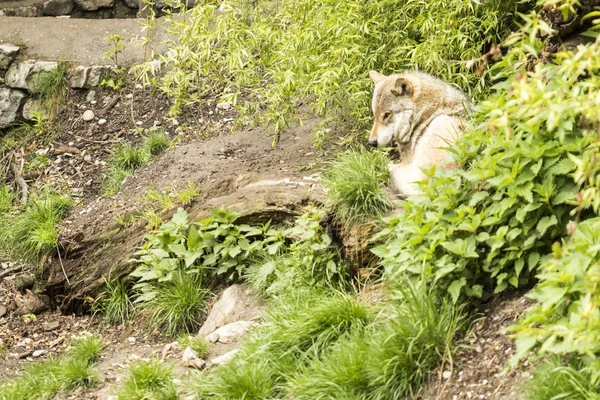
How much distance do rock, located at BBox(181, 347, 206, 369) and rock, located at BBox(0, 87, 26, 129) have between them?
17.9 ft

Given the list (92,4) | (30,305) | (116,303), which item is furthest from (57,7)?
(116,303)

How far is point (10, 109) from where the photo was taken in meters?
10.1

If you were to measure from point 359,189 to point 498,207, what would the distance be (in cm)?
152

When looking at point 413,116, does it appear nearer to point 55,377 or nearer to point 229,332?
point 229,332

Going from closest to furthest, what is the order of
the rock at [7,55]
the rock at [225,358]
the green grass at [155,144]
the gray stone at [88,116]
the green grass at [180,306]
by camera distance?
the rock at [225,358] → the green grass at [180,306] → the green grass at [155,144] → the gray stone at [88,116] → the rock at [7,55]

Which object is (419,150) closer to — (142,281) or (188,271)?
(188,271)

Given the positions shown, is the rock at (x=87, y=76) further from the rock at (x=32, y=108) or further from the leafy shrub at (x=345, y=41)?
the leafy shrub at (x=345, y=41)

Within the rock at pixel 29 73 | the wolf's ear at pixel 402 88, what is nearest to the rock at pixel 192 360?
the wolf's ear at pixel 402 88

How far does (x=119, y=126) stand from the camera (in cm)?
976

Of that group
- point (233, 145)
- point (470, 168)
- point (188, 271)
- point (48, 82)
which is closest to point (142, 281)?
point (188, 271)

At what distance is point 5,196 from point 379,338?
5.87 meters

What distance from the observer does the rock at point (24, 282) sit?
26.8ft

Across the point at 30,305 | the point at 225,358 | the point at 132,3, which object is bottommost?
the point at 30,305

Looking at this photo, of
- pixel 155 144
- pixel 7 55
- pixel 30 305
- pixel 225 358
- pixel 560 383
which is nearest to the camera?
pixel 560 383
